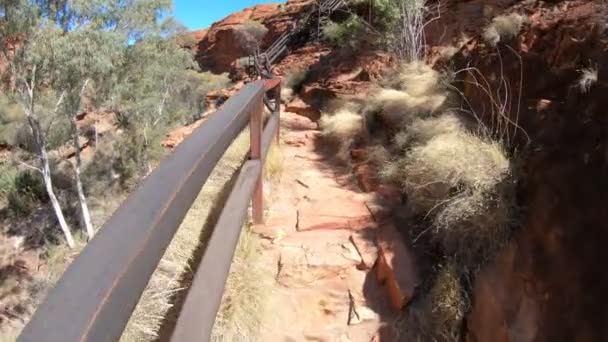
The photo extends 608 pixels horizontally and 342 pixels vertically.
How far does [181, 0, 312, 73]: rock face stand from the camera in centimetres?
3262

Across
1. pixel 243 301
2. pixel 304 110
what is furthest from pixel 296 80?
pixel 243 301

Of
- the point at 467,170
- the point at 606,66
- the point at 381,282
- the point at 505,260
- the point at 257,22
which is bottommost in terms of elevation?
the point at 381,282

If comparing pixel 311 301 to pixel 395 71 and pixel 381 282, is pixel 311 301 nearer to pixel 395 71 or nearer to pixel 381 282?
pixel 381 282

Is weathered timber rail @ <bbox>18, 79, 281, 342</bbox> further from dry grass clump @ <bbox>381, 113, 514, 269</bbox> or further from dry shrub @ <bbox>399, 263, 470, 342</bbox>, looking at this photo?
dry grass clump @ <bbox>381, 113, 514, 269</bbox>

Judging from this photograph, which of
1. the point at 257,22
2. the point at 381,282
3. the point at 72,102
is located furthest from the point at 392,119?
the point at 257,22

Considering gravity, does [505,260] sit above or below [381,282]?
above

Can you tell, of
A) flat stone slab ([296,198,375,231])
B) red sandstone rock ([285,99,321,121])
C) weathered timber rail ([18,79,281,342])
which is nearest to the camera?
weathered timber rail ([18,79,281,342])

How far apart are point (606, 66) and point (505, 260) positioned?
989 mm

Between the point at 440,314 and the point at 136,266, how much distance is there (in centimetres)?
165

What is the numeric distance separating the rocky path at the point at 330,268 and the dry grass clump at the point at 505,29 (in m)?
1.49

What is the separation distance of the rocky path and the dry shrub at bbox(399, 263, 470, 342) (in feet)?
0.31

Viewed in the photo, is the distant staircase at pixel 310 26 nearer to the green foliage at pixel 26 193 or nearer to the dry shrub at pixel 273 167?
the green foliage at pixel 26 193

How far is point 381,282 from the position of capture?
2.39 metres

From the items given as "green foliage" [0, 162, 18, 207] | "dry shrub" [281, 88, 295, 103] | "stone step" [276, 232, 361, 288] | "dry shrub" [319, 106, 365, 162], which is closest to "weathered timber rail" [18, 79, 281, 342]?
"stone step" [276, 232, 361, 288]
